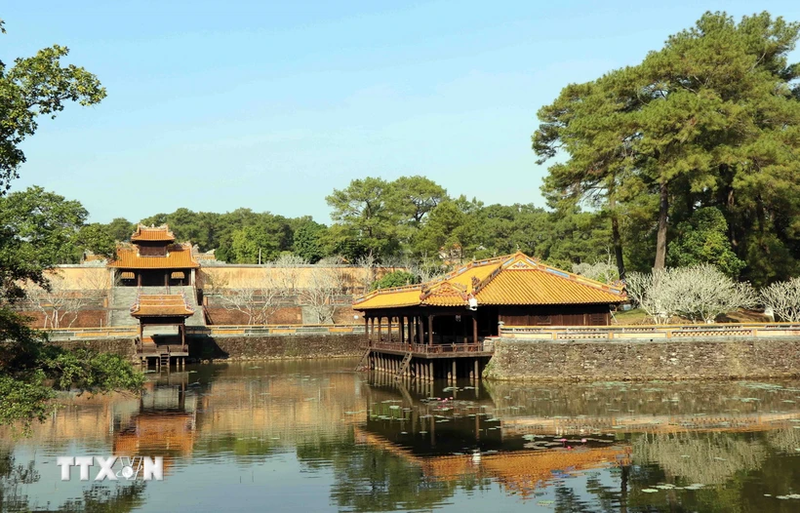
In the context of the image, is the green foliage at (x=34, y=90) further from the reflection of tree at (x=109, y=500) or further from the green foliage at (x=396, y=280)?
the green foliage at (x=396, y=280)

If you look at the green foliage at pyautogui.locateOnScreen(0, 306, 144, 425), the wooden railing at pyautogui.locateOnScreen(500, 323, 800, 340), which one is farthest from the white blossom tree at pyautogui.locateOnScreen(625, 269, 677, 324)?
the green foliage at pyautogui.locateOnScreen(0, 306, 144, 425)

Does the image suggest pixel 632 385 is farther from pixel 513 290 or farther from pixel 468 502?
pixel 468 502

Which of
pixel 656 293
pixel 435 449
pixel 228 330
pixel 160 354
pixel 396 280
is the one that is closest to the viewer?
pixel 435 449

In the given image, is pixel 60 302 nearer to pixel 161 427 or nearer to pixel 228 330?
pixel 228 330

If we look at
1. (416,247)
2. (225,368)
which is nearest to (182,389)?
(225,368)

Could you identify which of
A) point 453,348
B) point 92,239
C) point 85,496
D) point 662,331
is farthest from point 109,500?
point 662,331

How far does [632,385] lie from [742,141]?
18.7 metres

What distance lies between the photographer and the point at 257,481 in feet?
59.4

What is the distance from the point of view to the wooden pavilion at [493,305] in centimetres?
3553

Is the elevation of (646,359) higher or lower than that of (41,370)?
lower

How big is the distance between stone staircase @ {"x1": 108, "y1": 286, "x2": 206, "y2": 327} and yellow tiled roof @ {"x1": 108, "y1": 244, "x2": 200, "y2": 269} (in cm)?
194

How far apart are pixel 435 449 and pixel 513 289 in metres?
16.7

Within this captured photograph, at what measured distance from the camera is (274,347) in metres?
50.6

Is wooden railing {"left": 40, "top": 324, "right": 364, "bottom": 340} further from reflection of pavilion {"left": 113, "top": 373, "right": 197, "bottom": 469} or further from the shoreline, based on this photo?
the shoreline
